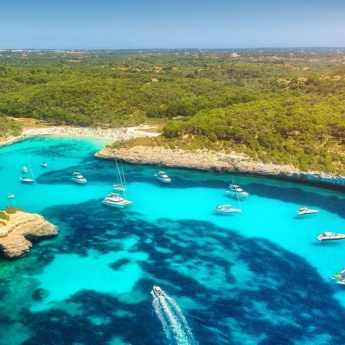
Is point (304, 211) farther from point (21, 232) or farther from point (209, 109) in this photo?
point (209, 109)

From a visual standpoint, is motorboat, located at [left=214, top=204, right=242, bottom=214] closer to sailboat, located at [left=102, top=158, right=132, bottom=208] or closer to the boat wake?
sailboat, located at [left=102, top=158, right=132, bottom=208]

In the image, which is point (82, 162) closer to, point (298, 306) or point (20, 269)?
point (20, 269)

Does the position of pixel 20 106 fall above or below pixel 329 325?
above

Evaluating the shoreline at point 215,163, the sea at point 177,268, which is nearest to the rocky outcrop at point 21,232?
the sea at point 177,268

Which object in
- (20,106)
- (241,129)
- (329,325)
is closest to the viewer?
(329,325)

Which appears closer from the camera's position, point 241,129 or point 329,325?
point 329,325

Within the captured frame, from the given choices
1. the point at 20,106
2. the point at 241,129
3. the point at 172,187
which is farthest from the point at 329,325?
the point at 20,106
